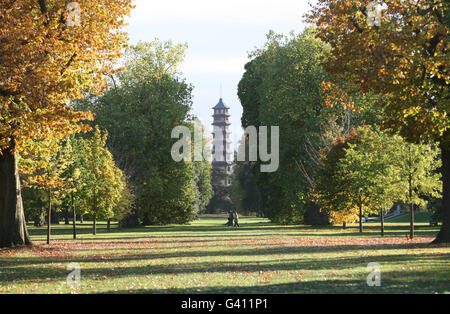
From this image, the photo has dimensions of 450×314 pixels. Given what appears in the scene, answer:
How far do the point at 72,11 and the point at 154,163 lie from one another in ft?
121

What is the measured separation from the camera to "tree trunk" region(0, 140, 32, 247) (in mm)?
27188

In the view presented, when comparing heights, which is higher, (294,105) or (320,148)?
(294,105)

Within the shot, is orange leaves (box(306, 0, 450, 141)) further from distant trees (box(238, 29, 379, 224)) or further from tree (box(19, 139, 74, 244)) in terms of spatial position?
distant trees (box(238, 29, 379, 224))

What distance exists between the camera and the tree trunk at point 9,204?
27.2 m

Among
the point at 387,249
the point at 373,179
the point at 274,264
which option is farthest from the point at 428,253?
the point at 373,179

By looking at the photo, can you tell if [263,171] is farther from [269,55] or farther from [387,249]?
[387,249]

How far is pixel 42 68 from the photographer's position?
2319 cm

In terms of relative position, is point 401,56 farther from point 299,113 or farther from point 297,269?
point 299,113

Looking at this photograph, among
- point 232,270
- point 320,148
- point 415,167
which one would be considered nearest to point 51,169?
point 232,270

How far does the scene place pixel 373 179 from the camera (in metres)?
36.6

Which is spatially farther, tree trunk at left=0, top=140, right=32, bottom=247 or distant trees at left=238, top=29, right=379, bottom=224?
distant trees at left=238, top=29, right=379, bottom=224

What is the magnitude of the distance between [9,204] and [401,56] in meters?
17.0

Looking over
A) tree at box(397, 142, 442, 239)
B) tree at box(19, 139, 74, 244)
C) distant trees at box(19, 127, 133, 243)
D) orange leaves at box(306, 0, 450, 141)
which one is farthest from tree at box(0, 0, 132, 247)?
tree at box(397, 142, 442, 239)

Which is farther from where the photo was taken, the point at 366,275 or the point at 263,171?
the point at 263,171
